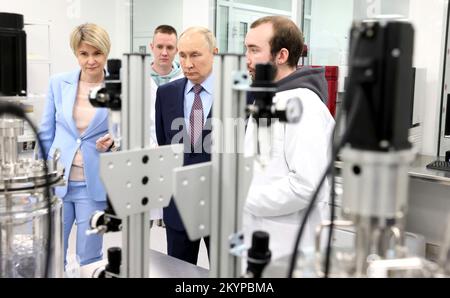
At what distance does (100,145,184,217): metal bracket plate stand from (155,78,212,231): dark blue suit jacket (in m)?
0.90

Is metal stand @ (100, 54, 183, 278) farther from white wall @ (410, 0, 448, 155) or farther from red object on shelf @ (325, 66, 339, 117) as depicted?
white wall @ (410, 0, 448, 155)

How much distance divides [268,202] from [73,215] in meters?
1.05

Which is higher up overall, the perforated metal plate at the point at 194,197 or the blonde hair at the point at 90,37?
the blonde hair at the point at 90,37

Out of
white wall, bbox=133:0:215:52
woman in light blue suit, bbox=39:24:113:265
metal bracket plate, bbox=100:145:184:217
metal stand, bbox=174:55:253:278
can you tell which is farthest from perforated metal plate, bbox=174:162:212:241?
white wall, bbox=133:0:215:52

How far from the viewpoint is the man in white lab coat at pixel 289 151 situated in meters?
1.46

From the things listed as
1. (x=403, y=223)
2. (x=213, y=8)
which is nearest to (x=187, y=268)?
(x=403, y=223)

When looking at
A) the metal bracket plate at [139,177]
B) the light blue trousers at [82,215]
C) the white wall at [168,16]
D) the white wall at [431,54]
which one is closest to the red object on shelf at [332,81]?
the white wall at [431,54]

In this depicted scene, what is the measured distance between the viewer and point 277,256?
35.4 inches

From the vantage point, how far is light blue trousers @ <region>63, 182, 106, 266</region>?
6.73ft

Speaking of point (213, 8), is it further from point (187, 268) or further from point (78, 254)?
point (187, 268)

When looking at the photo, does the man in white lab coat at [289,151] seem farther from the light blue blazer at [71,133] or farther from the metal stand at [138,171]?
the light blue blazer at [71,133]

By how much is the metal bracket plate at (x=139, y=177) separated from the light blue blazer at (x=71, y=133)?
45.5 inches

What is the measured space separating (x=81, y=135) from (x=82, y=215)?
35cm

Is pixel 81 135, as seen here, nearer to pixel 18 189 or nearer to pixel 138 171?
pixel 18 189
